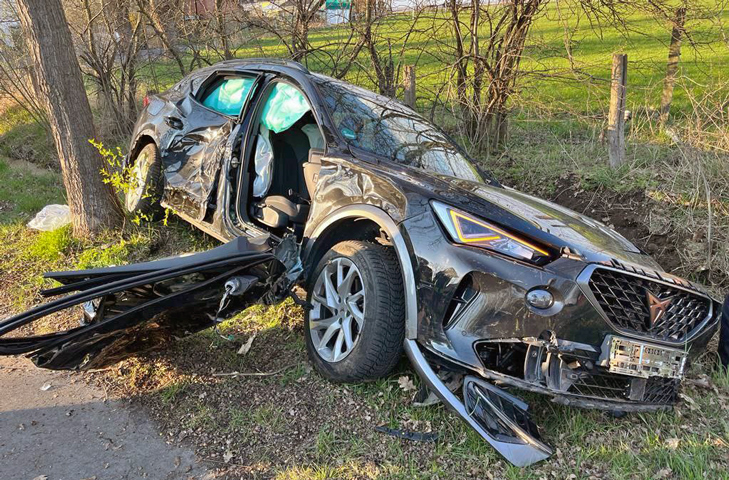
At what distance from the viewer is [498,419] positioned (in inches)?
94.3

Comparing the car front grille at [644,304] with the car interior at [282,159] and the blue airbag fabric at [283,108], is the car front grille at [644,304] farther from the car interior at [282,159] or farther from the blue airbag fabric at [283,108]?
the blue airbag fabric at [283,108]

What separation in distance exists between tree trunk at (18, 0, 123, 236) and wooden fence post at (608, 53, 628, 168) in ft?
17.3

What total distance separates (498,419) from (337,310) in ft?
3.49

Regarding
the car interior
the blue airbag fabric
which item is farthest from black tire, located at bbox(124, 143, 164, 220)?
the blue airbag fabric

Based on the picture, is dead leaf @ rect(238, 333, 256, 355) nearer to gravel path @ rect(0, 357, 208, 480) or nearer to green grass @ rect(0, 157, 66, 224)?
gravel path @ rect(0, 357, 208, 480)

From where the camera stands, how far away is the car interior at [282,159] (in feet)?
12.6

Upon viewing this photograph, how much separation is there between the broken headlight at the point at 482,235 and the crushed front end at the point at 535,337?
0.18 ft

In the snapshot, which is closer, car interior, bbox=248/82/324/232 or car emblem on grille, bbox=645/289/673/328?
car emblem on grille, bbox=645/289/673/328

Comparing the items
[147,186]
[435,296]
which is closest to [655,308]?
[435,296]

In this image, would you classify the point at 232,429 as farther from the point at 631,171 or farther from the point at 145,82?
the point at 145,82

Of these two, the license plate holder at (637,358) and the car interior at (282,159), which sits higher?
the car interior at (282,159)

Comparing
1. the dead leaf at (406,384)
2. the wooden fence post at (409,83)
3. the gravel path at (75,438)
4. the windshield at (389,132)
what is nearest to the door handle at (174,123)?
the windshield at (389,132)

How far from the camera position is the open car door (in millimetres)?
2469

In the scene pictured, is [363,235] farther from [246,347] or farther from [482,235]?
[246,347]
